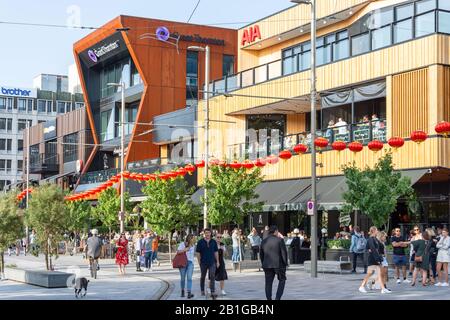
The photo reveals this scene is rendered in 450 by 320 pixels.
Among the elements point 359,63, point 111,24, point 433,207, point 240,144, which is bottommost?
point 433,207

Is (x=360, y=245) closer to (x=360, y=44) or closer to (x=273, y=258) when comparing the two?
(x=360, y=44)

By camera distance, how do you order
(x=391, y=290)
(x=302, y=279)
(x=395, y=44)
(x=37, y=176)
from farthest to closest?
(x=37, y=176)
(x=395, y=44)
(x=302, y=279)
(x=391, y=290)

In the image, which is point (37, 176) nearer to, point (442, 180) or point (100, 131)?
point (100, 131)

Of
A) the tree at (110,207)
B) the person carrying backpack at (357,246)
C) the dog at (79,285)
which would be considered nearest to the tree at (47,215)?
the dog at (79,285)


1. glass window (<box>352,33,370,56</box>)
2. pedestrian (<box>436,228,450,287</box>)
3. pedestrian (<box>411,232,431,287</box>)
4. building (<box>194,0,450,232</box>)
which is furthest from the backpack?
glass window (<box>352,33,370,56</box>)

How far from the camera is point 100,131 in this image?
70.9m

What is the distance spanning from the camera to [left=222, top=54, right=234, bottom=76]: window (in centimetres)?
6444

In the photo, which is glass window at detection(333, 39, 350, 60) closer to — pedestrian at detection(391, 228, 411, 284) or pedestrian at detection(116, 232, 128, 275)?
pedestrian at detection(116, 232, 128, 275)

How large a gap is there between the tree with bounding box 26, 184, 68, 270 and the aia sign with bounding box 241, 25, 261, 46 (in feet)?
74.4

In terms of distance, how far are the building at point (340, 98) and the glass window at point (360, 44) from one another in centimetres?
4

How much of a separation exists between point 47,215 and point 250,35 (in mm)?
24052

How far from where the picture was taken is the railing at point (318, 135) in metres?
34.5

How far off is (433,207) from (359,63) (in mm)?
7018
